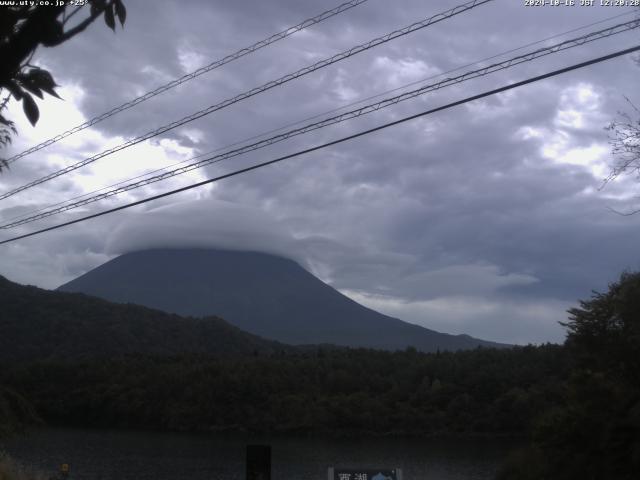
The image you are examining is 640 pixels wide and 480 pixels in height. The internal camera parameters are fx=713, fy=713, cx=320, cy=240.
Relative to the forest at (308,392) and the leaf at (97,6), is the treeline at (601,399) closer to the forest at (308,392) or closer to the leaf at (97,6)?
the leaf at (97,6)

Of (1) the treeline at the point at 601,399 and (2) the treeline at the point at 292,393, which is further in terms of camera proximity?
(2) the treeline at the point at 292,393

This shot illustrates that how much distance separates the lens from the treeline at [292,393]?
69438 mm

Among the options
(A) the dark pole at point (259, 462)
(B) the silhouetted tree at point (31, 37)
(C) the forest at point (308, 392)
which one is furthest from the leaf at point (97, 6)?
(C) the forest at point (308, 392)

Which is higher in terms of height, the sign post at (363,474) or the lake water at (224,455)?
the sign post at (363,474)

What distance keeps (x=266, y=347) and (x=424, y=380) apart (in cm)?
5706

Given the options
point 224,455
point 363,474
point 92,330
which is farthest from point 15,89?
point 92,330

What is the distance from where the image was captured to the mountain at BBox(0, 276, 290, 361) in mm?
97562

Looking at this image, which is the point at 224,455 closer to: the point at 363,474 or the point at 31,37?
the point at 363,474

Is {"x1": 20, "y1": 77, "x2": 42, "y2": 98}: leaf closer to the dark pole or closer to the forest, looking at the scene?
the dark pole

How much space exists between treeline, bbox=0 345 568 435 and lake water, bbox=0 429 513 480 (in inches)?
182

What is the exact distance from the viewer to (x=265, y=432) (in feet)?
235

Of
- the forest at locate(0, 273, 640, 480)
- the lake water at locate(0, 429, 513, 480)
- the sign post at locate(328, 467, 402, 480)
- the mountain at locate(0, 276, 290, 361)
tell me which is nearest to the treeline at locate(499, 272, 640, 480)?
the sign post at locate(328, 467, 402, 480)

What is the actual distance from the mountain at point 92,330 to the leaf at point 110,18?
308 ft

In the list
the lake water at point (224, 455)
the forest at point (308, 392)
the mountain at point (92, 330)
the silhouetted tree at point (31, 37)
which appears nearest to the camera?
the silhouetted tree at point (31, 37)
